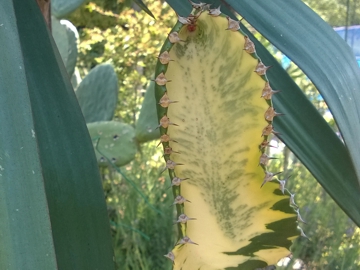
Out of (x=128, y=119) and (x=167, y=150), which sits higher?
(x=128, y=119)

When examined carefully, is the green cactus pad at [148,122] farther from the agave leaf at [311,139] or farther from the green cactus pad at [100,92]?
the agave leaf at [311,139]

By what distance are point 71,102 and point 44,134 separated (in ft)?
A: 0.14

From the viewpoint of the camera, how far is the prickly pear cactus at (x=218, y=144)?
1.01ft

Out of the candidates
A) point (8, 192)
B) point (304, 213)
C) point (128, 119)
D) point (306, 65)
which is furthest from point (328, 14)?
point (8, 192)

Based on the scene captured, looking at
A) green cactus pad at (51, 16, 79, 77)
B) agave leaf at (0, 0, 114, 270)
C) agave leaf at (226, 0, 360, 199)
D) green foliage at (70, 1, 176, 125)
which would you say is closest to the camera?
agave leaf at (0, 0, 114, 270)

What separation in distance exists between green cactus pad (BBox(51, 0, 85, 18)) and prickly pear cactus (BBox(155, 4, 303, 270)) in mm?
738

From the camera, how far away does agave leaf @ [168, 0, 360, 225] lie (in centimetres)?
38

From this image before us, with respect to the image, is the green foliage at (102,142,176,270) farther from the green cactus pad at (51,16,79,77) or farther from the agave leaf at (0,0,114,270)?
the agave leaf at (0,0,114,270)

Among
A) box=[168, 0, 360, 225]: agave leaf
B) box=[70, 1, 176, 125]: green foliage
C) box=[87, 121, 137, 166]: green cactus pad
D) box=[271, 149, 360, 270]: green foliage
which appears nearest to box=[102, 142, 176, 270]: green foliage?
box=[87, 121, 137, 166]: green cactus pad

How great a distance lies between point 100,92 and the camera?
1.19 meters

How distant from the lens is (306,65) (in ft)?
1.06

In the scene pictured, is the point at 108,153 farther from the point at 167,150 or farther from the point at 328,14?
the point at 328,14

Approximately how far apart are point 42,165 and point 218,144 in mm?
142

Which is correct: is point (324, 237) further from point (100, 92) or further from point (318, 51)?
point (318, 51)
